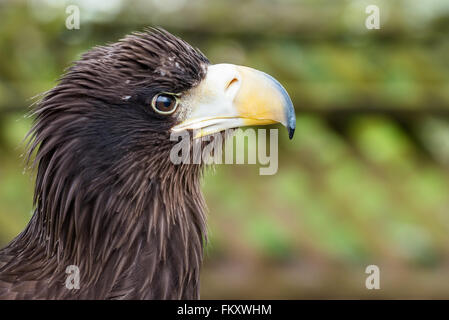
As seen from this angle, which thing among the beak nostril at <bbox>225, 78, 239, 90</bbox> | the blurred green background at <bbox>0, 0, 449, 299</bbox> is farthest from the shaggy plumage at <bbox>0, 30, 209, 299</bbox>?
the blurred green background at <bbox>0, 0, 449, 299</bbox>

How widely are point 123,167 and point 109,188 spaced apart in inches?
3.7

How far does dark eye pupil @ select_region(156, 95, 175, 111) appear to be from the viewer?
2.83 m

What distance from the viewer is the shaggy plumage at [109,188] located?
8.83ft

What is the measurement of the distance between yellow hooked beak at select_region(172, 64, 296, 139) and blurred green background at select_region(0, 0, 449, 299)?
331 cm

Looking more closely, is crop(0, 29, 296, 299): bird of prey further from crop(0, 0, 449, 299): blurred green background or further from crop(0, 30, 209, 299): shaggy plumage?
crop(0, 0, 449, 299): blurred green background

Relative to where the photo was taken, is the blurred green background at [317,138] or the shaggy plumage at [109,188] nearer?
the shaggy plumage at [109,188]

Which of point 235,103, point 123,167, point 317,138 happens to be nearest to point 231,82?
point 235,103

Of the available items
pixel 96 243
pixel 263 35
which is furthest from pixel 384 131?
pixel 96 243

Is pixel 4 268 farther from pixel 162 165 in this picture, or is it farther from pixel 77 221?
pixel 162 165

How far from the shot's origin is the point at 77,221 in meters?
2.70

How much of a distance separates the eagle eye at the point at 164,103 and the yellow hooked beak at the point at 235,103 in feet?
0.17

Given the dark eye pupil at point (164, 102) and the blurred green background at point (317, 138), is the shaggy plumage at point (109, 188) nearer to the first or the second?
the dark eye pupil at point (164, 102)

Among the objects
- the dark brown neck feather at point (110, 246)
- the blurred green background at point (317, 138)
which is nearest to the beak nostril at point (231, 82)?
the dark brown neck feather at point (110, 246)
